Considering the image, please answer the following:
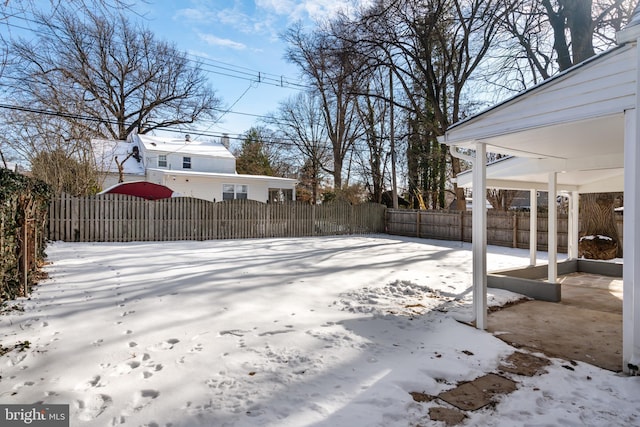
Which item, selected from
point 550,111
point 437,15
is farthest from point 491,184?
point 437,15

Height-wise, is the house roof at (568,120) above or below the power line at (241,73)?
below

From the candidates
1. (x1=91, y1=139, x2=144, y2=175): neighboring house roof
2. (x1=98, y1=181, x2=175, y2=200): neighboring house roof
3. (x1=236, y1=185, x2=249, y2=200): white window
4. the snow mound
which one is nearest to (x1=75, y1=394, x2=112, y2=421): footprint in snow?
the snow mound

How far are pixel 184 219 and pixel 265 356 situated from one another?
10.8m

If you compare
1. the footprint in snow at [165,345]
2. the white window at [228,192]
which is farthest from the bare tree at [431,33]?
the footprint in snow at [165,345]

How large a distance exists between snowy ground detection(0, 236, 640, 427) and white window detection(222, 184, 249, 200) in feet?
47.7

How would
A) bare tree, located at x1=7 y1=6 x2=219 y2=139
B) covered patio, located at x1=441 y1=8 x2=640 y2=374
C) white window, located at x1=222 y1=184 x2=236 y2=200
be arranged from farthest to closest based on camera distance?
1. white window, located at x1=222 y1=184 x2=236 y2=200
2. bare tree, located at x1=7 y1=6 x2=219 y2=139
3. covered patio, located at x1=441 y1=8 x2=640 y2=374

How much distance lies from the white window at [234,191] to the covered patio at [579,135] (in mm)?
16939

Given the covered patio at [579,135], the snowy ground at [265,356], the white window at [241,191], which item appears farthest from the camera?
the white window at [241,191]

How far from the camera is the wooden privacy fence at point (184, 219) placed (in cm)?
1163

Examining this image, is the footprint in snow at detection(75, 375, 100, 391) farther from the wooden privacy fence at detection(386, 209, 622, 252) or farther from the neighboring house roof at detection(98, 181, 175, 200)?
the neighboring house roof at detection(98, 181, 175, 200)

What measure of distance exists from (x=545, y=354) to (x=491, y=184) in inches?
124

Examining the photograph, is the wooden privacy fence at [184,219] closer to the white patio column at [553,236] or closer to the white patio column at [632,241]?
the white patio column at [553,236]

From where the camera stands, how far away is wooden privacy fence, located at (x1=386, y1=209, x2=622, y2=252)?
38.8ft

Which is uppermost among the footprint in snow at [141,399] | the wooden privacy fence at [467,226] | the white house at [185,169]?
the white house at [185,169]
